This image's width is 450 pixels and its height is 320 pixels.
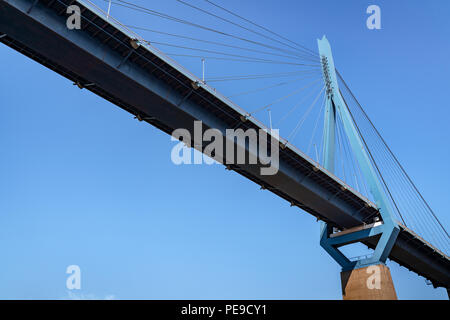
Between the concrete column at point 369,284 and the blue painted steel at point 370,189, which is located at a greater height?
the blue painted steel at point 370,189

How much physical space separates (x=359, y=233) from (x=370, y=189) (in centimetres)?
370

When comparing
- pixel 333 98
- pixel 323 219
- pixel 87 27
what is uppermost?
pixel 333 98

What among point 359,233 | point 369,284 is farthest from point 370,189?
point 369,284

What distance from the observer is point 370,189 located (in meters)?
31.7

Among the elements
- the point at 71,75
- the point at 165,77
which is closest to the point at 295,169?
the point at 165,77

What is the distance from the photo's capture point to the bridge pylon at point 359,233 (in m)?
28.2

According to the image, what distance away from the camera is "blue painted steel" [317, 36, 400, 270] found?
29.4m

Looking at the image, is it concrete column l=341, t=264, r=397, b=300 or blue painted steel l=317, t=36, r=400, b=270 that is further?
blue painted steel l=317, t=36, r=400, b=270

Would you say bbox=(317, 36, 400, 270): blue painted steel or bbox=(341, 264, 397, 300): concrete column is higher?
bbox=(317, 36, 400, 270): blue painted steel

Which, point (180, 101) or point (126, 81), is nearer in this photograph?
point (126, 81)

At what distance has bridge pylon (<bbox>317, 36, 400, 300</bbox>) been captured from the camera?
2819 cm

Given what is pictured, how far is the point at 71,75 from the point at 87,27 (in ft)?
9.60

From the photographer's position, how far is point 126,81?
19.6m
